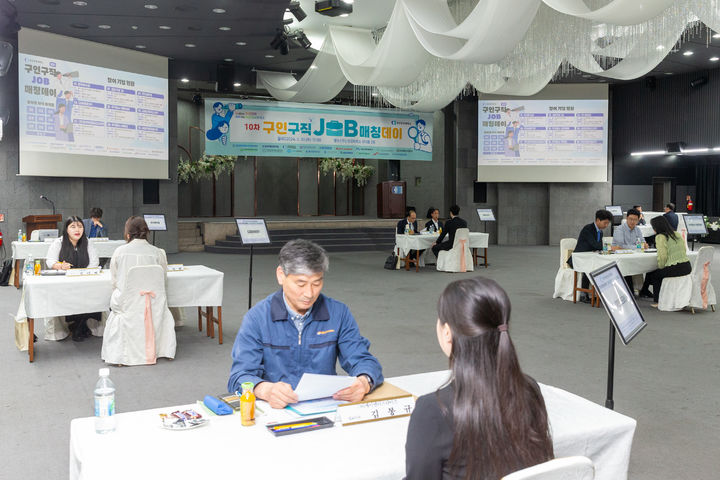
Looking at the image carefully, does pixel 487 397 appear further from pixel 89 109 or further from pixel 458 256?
pixel 89 109

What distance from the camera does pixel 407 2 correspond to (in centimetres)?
777

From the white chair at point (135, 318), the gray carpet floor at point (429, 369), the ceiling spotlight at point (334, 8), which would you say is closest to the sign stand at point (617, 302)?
the gray carpet floor at point (429, 369)

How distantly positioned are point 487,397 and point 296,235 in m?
14.8

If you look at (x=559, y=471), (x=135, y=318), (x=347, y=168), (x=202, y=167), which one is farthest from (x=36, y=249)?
(x=347, y=168)

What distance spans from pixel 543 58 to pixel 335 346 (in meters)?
7.67

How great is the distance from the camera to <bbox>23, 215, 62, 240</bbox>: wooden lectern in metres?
10.9

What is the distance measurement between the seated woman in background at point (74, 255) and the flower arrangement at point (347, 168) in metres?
15.3

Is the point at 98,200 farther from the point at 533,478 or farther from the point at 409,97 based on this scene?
the point at 533,478

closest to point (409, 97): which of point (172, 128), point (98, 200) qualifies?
point (172, 128)

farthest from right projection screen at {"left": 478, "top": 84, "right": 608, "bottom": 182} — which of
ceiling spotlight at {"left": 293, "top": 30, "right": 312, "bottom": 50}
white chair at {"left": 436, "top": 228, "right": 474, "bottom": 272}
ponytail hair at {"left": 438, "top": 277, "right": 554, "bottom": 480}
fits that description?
ponytail hair at {"left": 438, "top": 277, "right": 554, "bottom": 480}

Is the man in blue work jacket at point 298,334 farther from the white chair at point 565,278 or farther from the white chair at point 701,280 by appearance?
the white chair at point 565,278

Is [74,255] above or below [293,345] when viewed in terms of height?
above

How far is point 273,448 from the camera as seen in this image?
194 centimetres

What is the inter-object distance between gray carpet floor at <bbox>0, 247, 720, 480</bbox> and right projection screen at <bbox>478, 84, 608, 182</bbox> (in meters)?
8.98
